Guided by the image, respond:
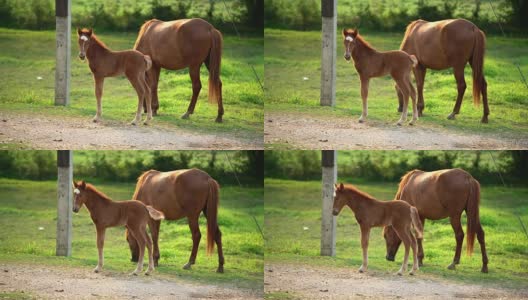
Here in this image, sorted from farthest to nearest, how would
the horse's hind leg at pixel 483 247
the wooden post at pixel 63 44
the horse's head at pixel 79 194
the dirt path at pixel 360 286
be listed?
the wooden post at pixel 63 44 → the horse's hind leg at pixel 483 247 → the dirt path at pixel 360 286 → the horse's head at pixel 79 194

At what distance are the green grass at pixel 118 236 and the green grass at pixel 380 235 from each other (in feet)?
0.65

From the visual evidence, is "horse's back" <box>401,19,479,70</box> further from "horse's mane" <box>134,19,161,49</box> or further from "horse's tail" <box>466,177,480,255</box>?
"horse's mane" <box>134,19,161,49</box>

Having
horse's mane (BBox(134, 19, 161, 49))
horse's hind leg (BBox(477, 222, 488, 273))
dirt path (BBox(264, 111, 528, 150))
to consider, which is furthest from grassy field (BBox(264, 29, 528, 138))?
horse's mane (BBox(134, 19, 161, 49))

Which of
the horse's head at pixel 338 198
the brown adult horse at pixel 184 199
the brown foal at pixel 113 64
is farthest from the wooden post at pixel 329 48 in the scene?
the brown foal at pixel 113 64

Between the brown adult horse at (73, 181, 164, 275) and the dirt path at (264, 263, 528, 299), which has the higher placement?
the brown adult horse at (73, 181, 164, 275)

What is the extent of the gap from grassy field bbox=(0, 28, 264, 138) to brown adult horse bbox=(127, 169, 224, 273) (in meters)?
0.49

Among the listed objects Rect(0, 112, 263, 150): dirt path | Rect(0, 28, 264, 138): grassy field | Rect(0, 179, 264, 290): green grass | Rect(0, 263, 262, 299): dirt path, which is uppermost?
Rect(0, 28, 264, 138): grassy field

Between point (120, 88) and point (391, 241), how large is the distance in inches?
115

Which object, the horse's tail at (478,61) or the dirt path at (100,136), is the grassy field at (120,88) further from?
the horse's tail at (478,61)

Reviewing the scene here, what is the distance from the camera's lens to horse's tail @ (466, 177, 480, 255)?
1616 cm

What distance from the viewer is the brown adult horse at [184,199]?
639 inches

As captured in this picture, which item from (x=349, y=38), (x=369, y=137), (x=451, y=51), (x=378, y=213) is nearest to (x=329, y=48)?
(x=349, y=38)

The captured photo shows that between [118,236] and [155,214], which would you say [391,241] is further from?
[118,236]

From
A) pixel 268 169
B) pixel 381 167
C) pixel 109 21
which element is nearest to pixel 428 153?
pixel 381 167
